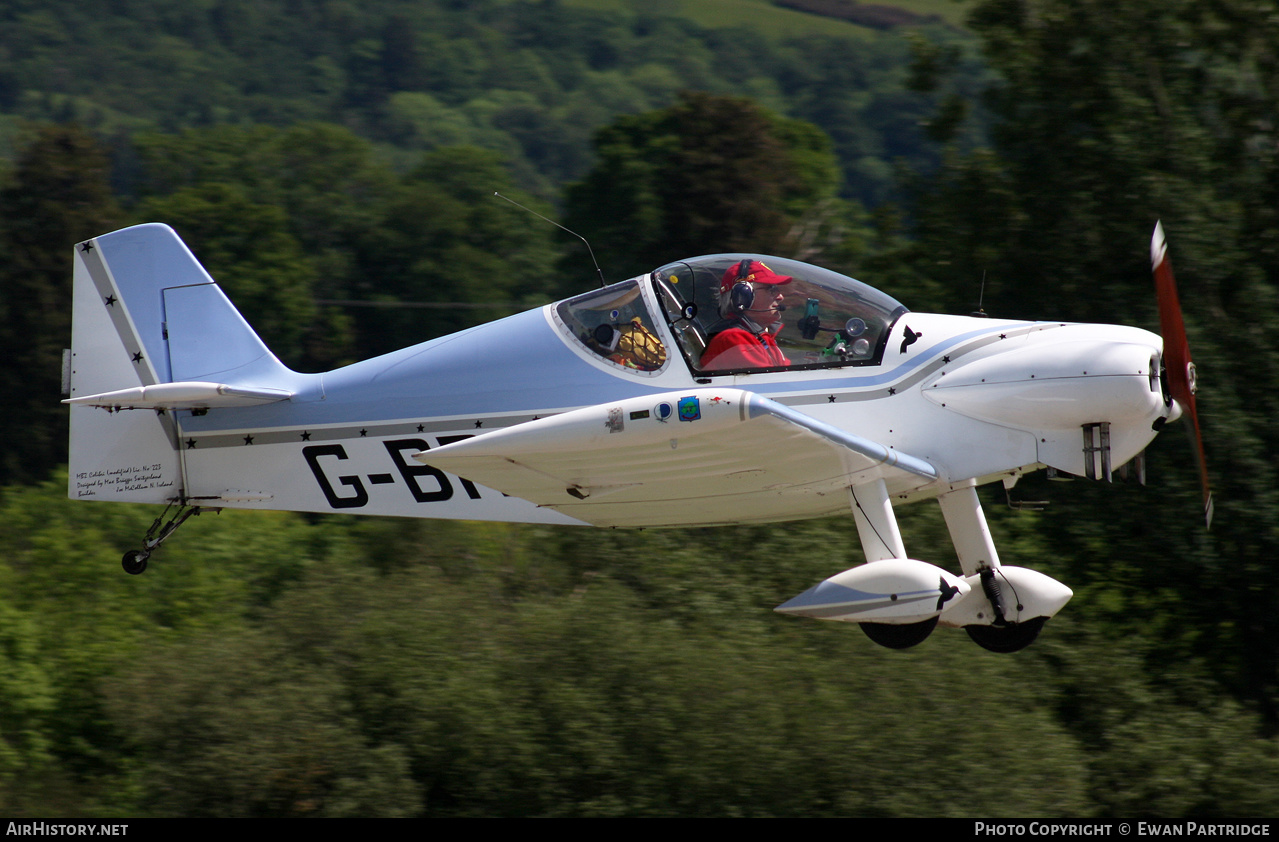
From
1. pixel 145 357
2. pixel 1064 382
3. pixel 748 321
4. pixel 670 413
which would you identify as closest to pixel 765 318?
pixel 748 321

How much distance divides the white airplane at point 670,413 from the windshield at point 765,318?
1 cm

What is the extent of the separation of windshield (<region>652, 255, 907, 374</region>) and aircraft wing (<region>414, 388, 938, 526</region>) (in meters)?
0.64

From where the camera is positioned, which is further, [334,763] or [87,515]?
[87,515]

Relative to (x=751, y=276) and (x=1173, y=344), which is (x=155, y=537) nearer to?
(x=751, y=276)

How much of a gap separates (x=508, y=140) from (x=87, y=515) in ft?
197

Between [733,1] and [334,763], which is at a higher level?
[334,763]

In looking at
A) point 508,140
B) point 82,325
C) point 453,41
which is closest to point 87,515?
point 82,325

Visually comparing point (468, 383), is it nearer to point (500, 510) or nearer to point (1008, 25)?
point (500, 510)

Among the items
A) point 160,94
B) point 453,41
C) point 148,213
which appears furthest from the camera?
point 453,41

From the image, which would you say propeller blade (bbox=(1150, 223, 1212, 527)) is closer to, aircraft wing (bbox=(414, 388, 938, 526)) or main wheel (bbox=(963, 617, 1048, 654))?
main wheel (bbox=(963, 617, 1048, 654))

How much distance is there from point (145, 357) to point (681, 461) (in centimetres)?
378

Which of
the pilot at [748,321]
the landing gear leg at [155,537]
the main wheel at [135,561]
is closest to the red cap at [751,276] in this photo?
the pilot at [748,321]

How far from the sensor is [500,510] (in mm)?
8195

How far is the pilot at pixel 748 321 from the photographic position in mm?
7672
